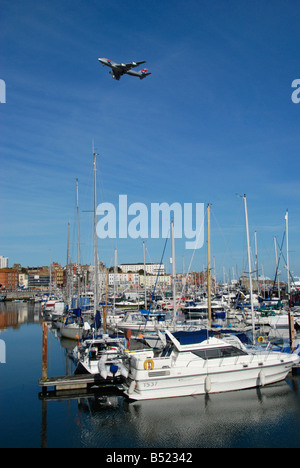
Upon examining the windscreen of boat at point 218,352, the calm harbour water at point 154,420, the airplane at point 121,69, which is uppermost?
the airplane at point 121,69

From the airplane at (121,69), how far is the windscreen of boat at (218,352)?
2420 centimetres

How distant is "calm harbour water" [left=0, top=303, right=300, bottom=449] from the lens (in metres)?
15.0

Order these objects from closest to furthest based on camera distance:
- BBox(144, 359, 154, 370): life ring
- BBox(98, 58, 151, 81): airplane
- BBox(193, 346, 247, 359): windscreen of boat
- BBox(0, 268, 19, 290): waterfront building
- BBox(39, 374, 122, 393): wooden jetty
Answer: BBox(144, 359, 154, 370): life ring < BBox(193, 346, 247, 359): windscreen of boat < BBox(39, 374, 122, 393): wooden jetty < BBox(98, 58, 151, 81): airplane < BBox(0, 268, 19, 290): waterfront building

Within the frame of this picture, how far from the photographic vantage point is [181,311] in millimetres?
68812

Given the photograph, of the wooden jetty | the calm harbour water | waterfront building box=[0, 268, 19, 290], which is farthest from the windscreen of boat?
waterfront building box=[0, 268, 19, 290]

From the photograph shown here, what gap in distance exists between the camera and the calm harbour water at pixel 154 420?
14984mm

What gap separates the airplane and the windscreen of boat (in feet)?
79.4

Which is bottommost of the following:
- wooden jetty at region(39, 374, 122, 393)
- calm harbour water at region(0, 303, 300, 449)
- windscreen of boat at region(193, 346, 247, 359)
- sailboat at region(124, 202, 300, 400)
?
calm harbour water at region(0, 303, 300, 449)

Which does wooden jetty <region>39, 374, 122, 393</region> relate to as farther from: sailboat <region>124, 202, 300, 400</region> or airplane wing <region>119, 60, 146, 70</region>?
airplane wing <region>119, 60, 146, 70</region>

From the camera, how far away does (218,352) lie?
20.6 metres

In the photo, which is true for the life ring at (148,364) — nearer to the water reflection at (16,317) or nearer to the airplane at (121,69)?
the airplane at (121,69)

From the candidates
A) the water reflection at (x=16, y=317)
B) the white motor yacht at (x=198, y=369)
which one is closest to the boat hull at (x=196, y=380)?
the white motor yacht at (x=198, y=369)

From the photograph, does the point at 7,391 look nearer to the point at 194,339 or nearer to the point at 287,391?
the point at 194,339

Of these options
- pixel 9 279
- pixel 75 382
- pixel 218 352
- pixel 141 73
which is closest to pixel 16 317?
pixel 141 73
